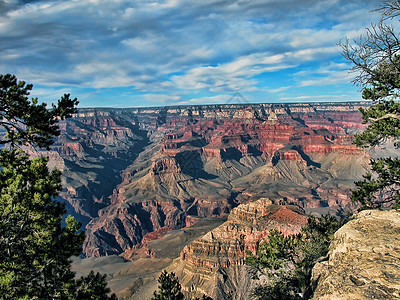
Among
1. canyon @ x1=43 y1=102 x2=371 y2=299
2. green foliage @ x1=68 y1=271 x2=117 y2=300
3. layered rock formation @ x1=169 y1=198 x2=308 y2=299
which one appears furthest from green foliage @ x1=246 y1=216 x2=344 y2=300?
layered rock formation @ x1=169 y1=198 x2=308 y2=299

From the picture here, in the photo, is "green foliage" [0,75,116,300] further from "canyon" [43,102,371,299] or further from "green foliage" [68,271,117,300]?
"canyon" [43,102,371,299]

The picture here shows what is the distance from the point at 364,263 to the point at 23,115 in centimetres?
1890

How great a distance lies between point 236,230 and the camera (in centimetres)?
6294

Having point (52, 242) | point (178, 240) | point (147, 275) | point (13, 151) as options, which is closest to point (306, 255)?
point (52, 242)

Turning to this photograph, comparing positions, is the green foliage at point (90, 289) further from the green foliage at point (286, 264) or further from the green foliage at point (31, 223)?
the green foliage at point (286, 264)

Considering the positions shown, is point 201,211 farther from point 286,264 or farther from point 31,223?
point 31,223

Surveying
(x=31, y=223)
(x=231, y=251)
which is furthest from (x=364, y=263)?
(x=231, y=251)

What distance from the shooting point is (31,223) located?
43.7 ft

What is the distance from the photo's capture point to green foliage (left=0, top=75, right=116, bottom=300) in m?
12.6

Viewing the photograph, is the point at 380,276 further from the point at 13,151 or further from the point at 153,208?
the point at 153,208

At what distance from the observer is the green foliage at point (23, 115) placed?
595 inches

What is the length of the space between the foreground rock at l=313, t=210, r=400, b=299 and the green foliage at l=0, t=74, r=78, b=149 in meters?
17.1

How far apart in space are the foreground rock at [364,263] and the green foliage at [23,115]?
674 inches

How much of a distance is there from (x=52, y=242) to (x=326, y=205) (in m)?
147
